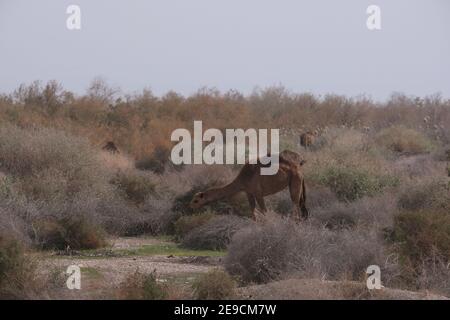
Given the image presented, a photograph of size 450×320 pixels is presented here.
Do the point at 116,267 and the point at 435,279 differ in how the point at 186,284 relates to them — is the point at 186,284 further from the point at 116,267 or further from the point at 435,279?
the point at 435,279

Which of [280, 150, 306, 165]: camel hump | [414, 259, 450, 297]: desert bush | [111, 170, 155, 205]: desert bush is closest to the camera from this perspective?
[414, 259, 450, 297]: desert bush

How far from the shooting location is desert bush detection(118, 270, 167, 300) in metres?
10.8

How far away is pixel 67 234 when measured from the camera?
60.8 feet

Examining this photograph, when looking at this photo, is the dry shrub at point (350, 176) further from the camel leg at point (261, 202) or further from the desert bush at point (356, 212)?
the camel leg at point (261, 202)

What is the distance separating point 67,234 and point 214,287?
760 centimetres

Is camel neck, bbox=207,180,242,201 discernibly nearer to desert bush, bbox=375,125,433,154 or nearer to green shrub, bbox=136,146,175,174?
green shrub, bbox=136,146,175,174

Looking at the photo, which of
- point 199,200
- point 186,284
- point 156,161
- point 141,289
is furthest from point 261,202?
point 156,161

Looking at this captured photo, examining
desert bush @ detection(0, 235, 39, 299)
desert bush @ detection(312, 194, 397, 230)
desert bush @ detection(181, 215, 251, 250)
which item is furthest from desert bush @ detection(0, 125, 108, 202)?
desert bush @ detection(0, 235, 39, 299)

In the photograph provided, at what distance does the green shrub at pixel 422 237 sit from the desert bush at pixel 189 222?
5507 mm

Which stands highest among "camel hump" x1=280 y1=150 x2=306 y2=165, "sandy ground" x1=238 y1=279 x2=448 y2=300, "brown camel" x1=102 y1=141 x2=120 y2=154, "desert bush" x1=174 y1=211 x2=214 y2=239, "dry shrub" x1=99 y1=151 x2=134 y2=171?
"camel hump" x1=280 y1=150 x2=306 y2=165

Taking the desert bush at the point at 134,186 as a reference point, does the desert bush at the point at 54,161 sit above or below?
above

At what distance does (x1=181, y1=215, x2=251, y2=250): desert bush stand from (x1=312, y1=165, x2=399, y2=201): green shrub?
4510 millimetres

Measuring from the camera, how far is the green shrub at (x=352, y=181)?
2267 centimetres

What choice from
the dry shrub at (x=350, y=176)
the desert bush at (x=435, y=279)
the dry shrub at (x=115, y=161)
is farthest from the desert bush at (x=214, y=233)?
the dry shrub at (x=115, y=161)
